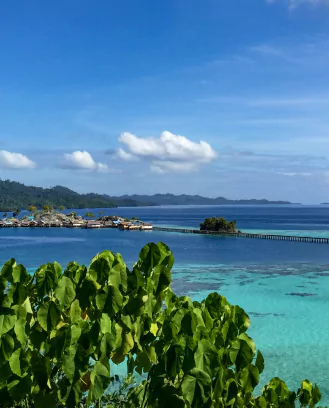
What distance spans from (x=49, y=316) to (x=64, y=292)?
0.19m

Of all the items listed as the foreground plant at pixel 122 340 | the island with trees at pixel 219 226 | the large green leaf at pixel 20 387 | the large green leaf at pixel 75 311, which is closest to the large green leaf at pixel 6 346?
the foreground plant at pixel 122 340

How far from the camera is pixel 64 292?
3.12 m

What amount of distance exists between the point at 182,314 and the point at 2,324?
1.15 metres

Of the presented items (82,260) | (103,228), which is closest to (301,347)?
(82,260)

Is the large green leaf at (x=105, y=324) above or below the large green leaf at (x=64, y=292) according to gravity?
below

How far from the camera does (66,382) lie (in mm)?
2912

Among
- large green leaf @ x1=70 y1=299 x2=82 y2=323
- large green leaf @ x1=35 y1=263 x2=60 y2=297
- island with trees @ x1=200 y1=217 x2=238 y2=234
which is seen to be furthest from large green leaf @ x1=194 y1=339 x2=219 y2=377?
island with trees @ x1=200 y1=217 x2=238 y2=234

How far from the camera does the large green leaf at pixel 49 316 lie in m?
3.01

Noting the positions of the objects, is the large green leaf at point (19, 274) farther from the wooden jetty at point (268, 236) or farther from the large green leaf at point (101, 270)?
the wooden jetty at point (268, 236)

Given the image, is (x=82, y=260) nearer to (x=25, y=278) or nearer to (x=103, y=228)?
(x=25, y=278)

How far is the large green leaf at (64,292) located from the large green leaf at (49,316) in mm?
96

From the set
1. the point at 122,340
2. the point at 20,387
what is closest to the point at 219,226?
the point at 122,340

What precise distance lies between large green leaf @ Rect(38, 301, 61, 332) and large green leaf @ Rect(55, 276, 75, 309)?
10 cm

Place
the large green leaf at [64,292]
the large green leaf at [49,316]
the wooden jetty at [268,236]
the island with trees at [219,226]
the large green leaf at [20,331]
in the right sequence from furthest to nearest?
1. the island with trees at [219,226]
2. the wooden jetty at [268,236]
3. the large green leaf at [64,292]
4. the large green leaf at [49,316]
5. the large green leaf at [20,331]
